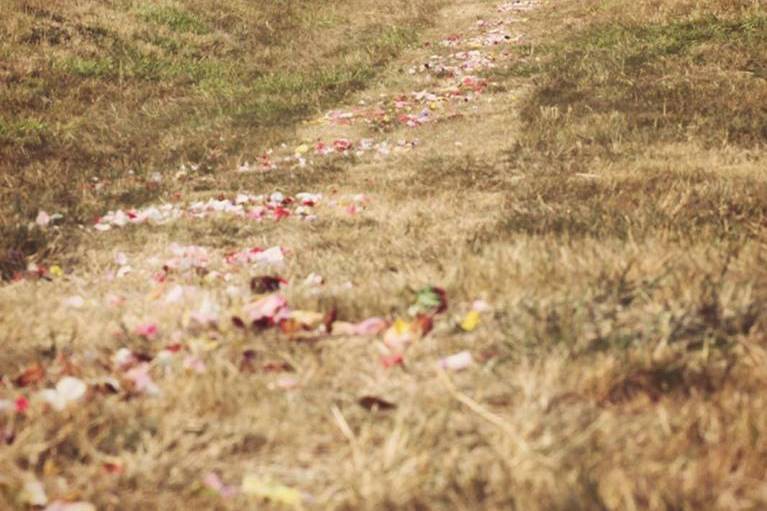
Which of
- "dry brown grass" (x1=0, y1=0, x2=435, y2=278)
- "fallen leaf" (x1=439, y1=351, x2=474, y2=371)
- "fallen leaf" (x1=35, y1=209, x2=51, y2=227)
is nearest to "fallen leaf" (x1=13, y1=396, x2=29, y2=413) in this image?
"fallen leaf" (x1=439, y1=351, x2=474, y2=371)

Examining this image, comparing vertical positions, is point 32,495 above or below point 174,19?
below

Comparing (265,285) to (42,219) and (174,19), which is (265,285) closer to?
(42,219)

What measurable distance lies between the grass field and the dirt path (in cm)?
1

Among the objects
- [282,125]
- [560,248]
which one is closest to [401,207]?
[560,248]

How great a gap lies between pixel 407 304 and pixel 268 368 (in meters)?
0.88

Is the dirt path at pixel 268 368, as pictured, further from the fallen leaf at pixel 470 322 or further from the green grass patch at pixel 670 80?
the green grass patch at pixel 670 80

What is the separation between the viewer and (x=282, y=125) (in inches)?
442

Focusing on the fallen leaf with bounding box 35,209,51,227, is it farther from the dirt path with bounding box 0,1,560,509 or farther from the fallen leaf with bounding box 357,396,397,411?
the fallen leaf with bounding box 357,396,397,411

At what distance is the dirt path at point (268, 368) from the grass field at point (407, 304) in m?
0.01

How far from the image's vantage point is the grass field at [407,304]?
2.12 meters

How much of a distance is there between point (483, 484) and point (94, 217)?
233 inches

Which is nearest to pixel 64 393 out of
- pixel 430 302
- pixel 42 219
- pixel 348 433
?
pixel 348 433

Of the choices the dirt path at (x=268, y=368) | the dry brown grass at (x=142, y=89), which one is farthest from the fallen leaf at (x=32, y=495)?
the dry brown grass at (x=142, y=89)

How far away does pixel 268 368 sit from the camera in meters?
2.86
